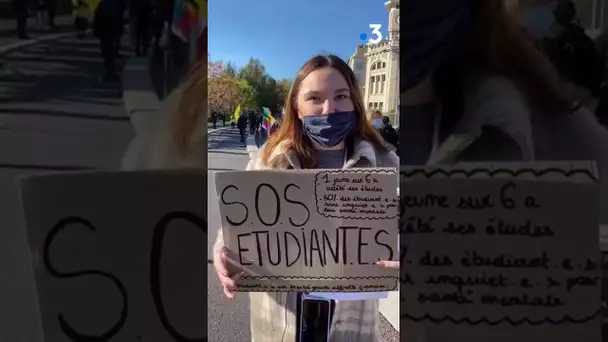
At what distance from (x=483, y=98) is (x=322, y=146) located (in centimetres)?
92

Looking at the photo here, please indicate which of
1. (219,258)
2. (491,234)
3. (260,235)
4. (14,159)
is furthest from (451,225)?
(14,159)

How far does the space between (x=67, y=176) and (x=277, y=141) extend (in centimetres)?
99

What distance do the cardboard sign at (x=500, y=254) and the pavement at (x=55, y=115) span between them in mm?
836

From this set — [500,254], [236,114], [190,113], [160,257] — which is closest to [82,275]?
[160,257]

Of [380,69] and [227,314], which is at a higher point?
[380,69]

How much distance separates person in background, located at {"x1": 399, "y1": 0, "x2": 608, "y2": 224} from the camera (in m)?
1.33

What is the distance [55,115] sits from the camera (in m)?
1.41

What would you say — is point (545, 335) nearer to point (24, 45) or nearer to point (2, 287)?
point (2, 287)

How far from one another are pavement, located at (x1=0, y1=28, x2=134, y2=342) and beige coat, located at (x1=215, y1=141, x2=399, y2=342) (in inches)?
28.8

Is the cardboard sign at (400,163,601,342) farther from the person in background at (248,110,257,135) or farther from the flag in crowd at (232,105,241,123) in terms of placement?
the flag in crowd at (232,105,241,123)

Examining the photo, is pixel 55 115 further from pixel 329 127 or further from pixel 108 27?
pixel 329 127

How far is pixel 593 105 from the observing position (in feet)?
4.35

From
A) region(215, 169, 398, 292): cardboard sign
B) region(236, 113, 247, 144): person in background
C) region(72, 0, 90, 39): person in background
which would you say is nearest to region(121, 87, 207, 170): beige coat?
region(72, 0, 90, 39): person in background

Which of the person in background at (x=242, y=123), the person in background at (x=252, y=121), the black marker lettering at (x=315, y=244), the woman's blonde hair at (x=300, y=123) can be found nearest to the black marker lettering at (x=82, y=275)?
the black marker lettering at (x=315, y=244)
